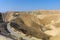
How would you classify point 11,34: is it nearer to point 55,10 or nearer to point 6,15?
point 6,15

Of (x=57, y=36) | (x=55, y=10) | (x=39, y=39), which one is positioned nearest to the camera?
(x=39, y=39)

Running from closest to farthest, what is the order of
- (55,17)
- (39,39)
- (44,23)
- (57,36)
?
(39,39)
(57,36)
(44,23)
(55,17)

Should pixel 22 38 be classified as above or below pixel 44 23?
above

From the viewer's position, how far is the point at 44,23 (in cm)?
342

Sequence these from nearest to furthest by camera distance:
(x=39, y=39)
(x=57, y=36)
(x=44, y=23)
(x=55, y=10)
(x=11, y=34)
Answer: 1. (x=39, y=39)
2. (x=11, y=34)
3. (x=57, y=36)
4. (x=44, y=23)
5. (x=55, y=10)

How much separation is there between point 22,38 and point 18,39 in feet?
0.24

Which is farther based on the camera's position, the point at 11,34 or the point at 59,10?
the point at 59,10

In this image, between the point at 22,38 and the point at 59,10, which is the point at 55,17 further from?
the point at 22,38

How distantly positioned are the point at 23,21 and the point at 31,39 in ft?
1.96

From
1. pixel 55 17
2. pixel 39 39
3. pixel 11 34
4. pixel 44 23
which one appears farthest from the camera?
pixel 55 17

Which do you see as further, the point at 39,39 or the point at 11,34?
the point at 11,34

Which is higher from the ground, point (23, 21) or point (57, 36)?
point (23, 21)

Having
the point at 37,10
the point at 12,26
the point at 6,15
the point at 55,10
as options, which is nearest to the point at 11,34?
the point at 12,26

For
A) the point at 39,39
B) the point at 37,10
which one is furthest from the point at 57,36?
the point at 37,10
